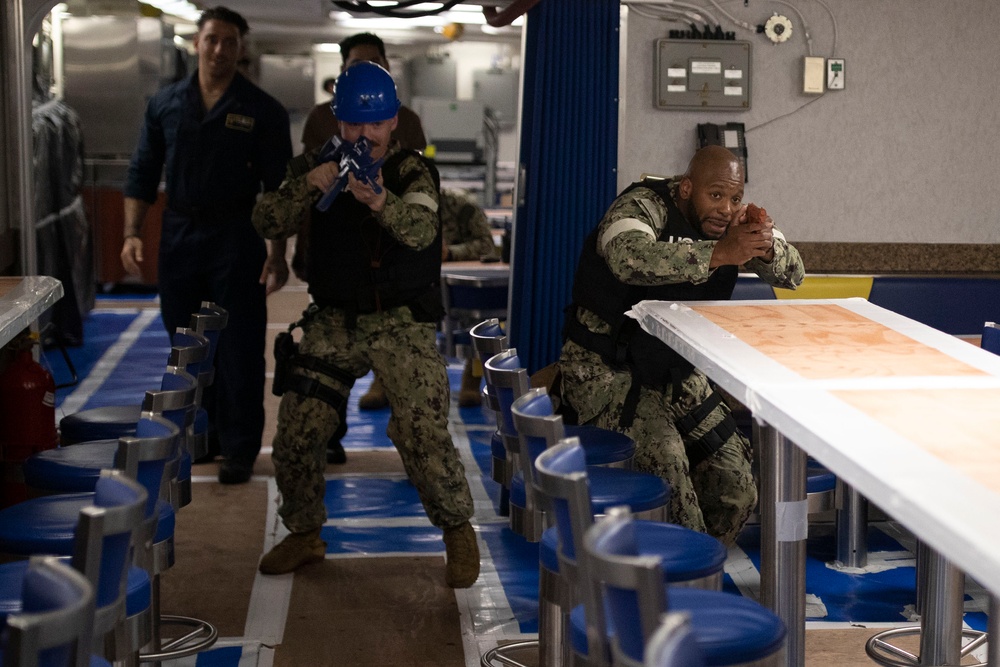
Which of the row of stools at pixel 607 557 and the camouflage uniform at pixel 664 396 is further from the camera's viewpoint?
the camouflage uniform at pixel 664 396

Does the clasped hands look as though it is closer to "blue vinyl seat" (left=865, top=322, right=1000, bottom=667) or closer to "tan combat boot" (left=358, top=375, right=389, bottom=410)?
"blue vinyl seat" (left=865, top=322, right=1000, bottom=667)

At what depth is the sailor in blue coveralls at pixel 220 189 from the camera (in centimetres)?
521

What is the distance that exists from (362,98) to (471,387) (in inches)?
136

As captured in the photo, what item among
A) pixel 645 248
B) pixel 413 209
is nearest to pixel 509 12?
pixel 413 209

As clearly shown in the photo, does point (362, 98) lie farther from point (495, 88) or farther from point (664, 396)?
point (495, 88)

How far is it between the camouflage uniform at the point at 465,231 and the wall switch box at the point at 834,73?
7.05 ft

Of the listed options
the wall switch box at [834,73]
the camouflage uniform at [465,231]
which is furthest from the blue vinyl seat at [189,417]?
the camouflage uniform at [465,231]

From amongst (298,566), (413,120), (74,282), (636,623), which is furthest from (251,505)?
(74,282)

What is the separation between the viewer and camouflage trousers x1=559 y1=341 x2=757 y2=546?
3.75m

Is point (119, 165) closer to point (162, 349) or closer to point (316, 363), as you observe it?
point (162, 349)

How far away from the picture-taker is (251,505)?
205 inches

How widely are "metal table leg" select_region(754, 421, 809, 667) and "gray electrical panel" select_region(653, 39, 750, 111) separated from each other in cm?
255

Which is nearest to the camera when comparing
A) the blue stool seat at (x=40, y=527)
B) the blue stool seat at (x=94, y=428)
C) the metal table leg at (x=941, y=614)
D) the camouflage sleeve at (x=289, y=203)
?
the blue stool seat at (x=40, y=527)

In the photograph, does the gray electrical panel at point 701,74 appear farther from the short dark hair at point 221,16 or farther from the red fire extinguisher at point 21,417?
the red fire extinguisher at point 21,417
